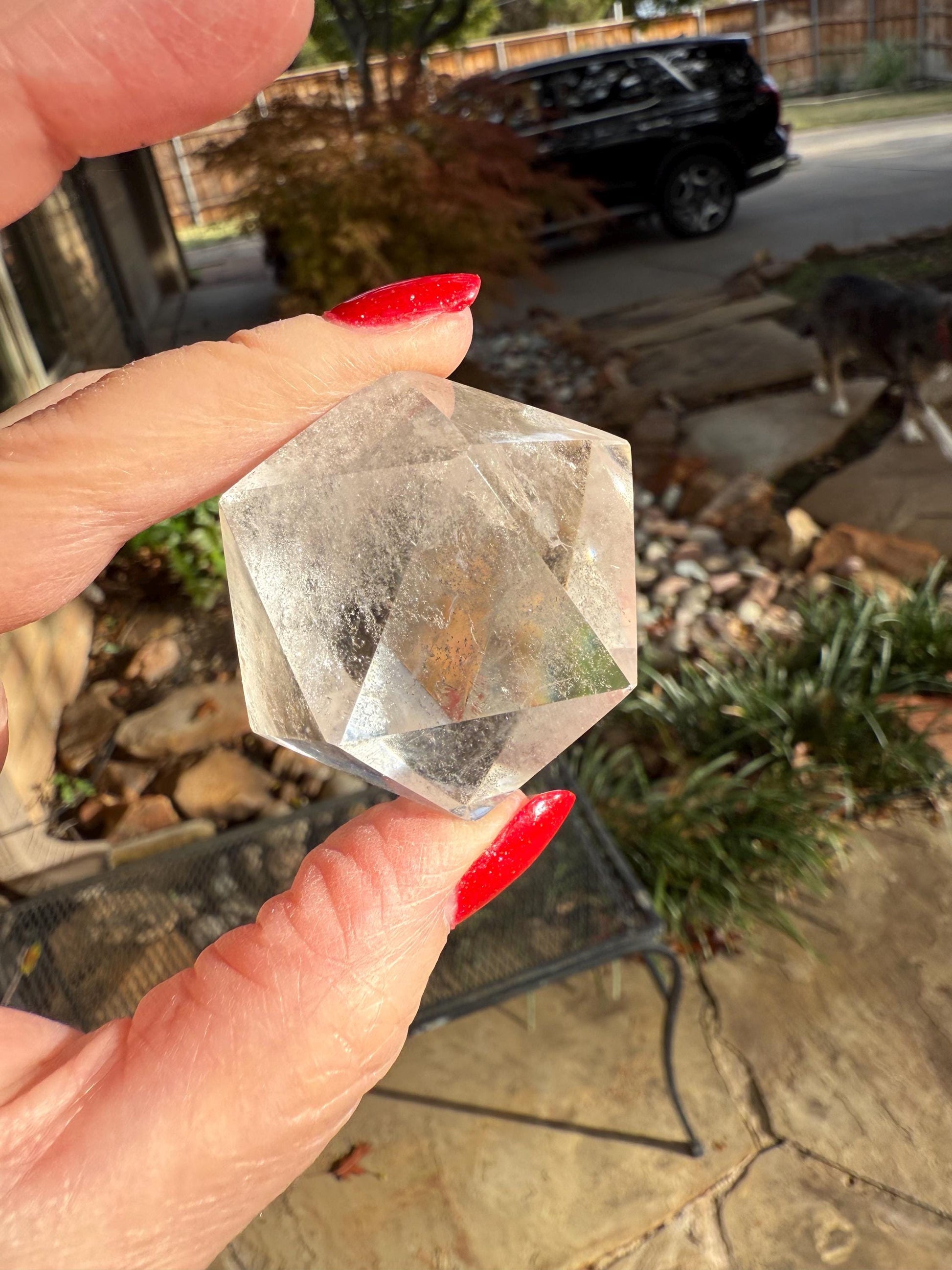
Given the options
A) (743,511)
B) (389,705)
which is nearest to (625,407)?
(743,511)

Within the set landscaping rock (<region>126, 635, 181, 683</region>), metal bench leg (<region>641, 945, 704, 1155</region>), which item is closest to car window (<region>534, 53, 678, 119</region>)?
landscaping rock (<region>126, 635, 181, 683</region>)

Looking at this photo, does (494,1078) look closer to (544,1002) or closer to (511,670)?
(544,1002)

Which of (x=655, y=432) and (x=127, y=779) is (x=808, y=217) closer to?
(x=655, y=432)

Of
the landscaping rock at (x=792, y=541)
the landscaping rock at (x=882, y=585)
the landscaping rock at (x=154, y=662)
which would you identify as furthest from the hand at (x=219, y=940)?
the landscaping rock at (x=792, y=541)

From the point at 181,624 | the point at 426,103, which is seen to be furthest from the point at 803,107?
the point at 181,624

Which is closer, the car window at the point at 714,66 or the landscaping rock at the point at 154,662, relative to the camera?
the landscaping rock at the point at 154,662

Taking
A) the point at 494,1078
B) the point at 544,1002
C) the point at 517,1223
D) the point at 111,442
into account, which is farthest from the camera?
the point at 544,1002

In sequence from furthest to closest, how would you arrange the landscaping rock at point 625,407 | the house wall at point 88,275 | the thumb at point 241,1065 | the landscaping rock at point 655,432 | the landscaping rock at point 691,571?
the landscaping rock at point 625,407, the landscaping rock at point 655,432, the landscaping rock at point 691,571, the house wall at point 88,275, the thumb at point 241,1065

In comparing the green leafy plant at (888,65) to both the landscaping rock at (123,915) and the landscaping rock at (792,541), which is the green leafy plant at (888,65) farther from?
the landscaping rock at (123,915)
